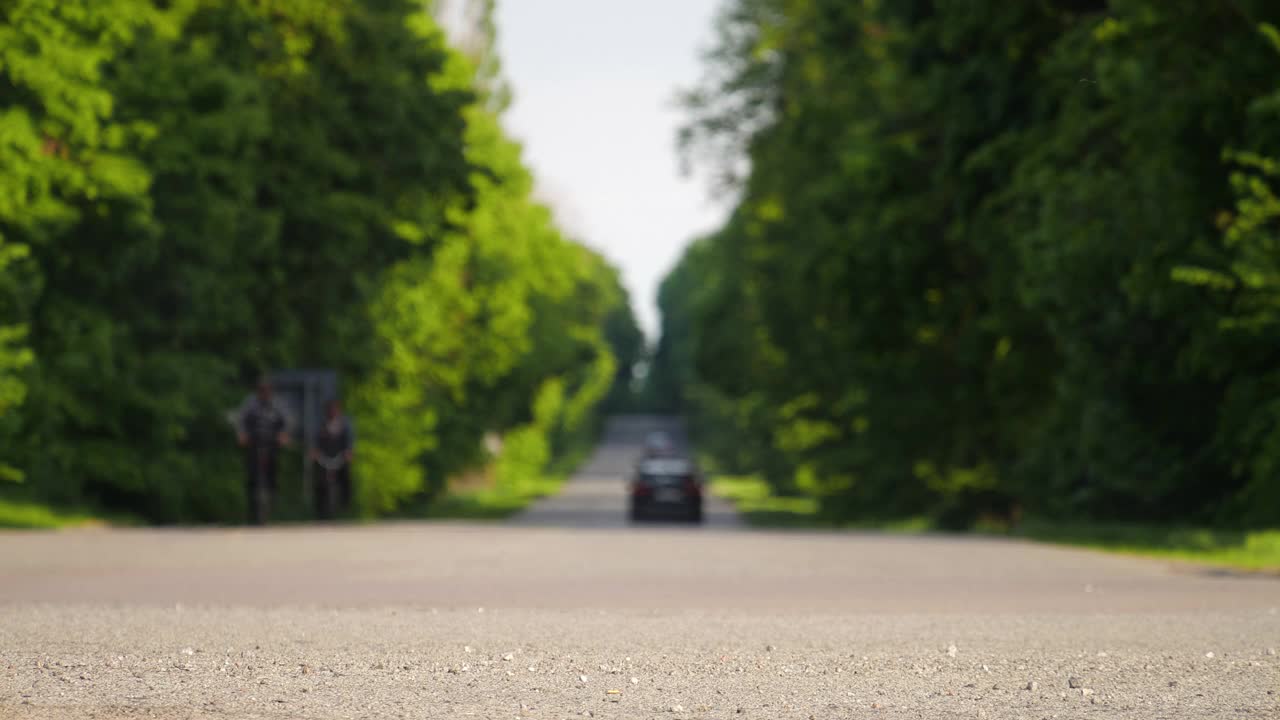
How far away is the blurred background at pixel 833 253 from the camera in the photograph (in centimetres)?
2497

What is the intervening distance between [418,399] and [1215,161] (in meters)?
24.0

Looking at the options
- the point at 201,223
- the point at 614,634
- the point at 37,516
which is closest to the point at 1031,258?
the point at 201,223

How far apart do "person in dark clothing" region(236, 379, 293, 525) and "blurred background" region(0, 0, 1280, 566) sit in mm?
2616

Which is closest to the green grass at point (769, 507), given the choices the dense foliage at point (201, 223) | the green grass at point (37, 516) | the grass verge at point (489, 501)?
the grass verge at point (489, 501)

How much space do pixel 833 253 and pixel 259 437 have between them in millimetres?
10629

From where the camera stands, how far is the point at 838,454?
42938 mm

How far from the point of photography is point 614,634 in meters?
12.3

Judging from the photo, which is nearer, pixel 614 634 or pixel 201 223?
pixel 614 634

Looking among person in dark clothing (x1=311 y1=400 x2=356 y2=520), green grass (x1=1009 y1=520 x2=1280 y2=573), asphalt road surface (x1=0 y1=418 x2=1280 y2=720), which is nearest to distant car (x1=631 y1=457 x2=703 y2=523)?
green grass (x1=1009 y1=520 x2=1280 y2=573)

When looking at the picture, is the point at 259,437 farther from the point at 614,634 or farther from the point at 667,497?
the point at 667,497

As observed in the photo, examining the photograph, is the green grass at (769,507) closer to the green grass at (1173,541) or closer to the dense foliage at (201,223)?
the dense foliage at (201,223)

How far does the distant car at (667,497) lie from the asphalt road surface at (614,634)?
22.3m

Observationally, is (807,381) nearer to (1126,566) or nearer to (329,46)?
(329,46)

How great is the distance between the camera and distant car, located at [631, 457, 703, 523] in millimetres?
44344
